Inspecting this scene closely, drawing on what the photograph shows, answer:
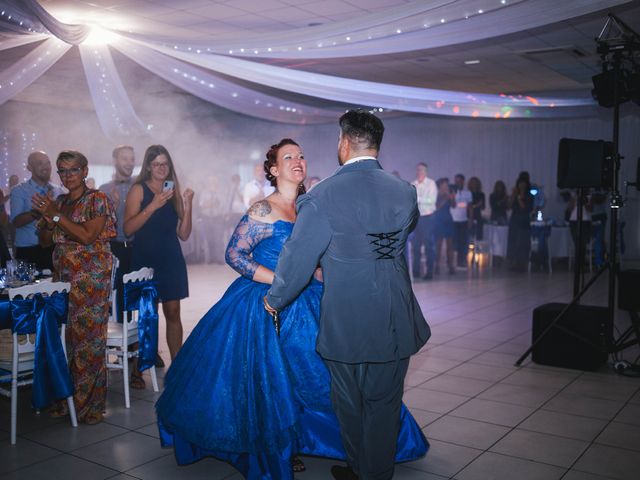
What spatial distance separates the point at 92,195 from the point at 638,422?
3.30m

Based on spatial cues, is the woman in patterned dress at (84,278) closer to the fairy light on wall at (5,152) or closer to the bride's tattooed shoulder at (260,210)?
the bride's tattooed shoulder at (260,210)

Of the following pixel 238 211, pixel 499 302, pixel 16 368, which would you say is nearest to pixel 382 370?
pixel 16 368

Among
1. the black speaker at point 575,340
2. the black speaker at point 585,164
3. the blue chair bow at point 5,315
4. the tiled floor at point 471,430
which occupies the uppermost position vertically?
the black speaker at point 585,164

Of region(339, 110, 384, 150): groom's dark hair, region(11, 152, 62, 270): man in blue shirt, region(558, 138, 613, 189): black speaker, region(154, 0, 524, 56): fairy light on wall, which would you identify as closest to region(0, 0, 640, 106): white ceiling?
region(558, 138, 613, 189): black speaker

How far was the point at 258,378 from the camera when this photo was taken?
266cm

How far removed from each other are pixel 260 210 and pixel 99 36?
2.86 m

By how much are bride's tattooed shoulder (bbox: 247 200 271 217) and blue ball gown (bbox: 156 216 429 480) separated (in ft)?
0.13

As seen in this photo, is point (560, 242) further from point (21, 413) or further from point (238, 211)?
point (21, 413)

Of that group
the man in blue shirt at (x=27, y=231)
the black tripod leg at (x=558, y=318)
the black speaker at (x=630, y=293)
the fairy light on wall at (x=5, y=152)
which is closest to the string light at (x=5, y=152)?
the fairy light on wall at (x=5, y=152)

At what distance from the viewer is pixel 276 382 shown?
2.64 metres

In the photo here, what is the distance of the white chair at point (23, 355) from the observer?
125 inches

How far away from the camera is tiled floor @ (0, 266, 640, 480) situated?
9.44 feet

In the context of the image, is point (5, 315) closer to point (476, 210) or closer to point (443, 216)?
point (443, 216)

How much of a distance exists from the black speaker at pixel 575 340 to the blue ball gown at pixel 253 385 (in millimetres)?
2131
